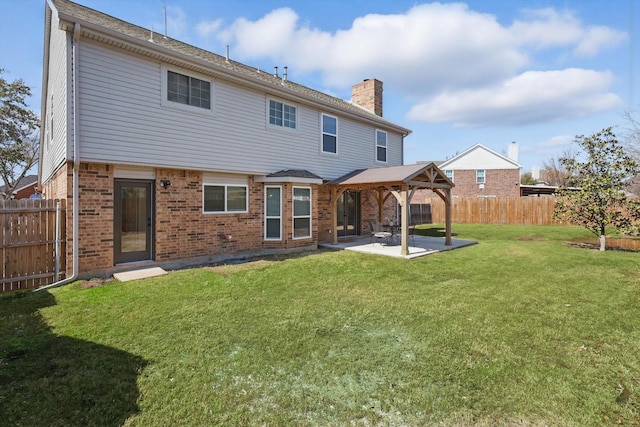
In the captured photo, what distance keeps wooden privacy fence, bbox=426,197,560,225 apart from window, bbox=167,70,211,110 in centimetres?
2070

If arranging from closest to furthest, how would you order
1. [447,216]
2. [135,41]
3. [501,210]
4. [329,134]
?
[135,41] → [447,216] → [329,134] → [501,210]

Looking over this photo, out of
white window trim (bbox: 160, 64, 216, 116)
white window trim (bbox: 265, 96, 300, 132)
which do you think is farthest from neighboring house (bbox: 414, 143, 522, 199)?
white window trim (bbox: 160, 64, 216, 116)

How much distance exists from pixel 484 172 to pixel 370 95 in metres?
18.6

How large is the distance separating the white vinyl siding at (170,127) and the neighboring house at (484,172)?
768 inches

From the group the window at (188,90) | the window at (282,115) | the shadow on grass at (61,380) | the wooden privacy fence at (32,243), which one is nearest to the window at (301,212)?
the window at (282,115)

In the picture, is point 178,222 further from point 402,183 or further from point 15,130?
point 15,130

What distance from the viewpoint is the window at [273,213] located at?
11.0 meters

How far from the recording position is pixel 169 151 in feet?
28.0

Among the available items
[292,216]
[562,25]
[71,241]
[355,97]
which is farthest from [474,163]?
[71,241]

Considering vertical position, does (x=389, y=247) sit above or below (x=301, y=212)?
below

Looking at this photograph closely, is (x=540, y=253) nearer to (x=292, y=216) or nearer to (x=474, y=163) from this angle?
(x=292, y=216)

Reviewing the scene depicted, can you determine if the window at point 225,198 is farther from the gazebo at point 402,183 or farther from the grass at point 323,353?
the gazebo at point 402,183

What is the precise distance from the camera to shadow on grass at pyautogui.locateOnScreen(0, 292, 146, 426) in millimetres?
2738

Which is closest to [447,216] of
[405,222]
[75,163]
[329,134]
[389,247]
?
[389,247]
